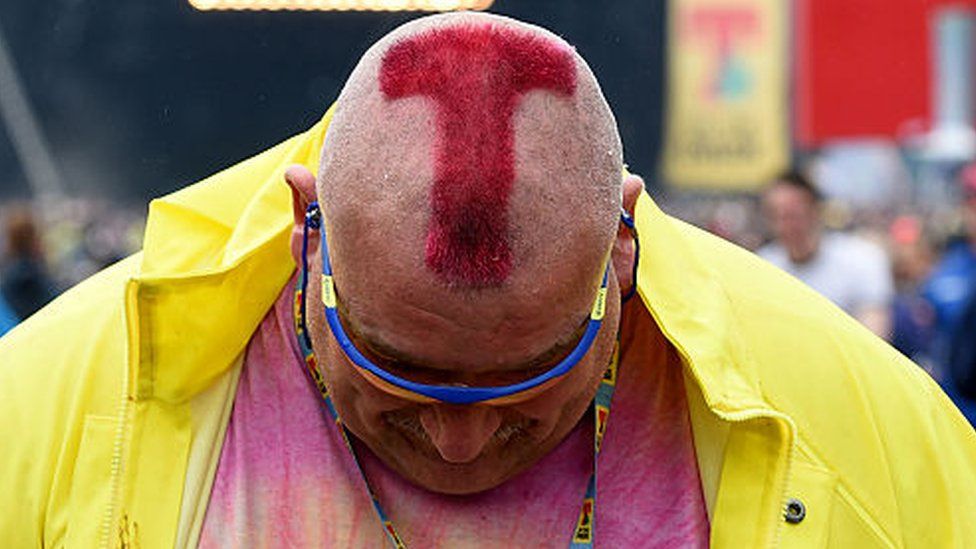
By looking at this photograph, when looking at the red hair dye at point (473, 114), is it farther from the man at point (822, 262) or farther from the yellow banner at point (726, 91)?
the yellow banner at point (726, 91)

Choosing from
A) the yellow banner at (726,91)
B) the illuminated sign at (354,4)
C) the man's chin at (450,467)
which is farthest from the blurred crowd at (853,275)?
the man's chin at (450,467)

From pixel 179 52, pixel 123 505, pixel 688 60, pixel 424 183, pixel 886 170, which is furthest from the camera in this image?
pixel 886 170

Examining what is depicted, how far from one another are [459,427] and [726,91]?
614cm

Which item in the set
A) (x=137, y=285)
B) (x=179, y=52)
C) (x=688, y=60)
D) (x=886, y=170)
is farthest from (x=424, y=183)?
(x=886, y=170)

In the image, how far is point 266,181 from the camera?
239cm

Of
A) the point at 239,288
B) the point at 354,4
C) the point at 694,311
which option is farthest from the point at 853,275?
the point at 239,288

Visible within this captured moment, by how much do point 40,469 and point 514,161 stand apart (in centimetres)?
72

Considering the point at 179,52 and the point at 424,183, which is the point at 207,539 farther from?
the point at 179,52

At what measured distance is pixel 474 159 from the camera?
6.20 ft

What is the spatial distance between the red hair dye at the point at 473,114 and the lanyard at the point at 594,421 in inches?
13.5

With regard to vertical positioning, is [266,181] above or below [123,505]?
above

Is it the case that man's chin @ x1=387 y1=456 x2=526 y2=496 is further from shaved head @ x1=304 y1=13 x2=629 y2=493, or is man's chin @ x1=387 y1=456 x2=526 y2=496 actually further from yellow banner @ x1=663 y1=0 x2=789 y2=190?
yellow banner @ x1=663 y1=0 x2=789 y2=190

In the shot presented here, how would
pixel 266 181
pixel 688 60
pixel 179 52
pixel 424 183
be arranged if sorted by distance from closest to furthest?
pixel 424 183, pixel 266 181, pixel 179 52, pixel 688 60

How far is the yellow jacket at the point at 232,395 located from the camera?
2174 mm
